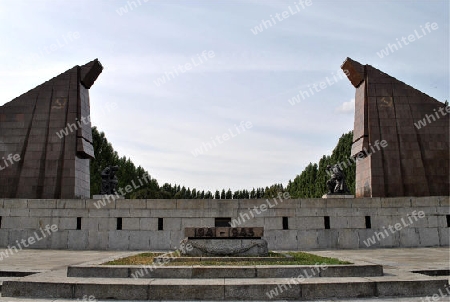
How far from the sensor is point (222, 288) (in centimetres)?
727

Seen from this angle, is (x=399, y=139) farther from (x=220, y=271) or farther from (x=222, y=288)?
(x=222, y=288)

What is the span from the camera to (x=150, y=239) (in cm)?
1708

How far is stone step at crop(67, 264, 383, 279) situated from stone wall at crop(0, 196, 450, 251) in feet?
28.0

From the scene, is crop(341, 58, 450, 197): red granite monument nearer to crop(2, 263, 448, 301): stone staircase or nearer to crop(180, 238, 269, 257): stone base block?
crop(180, 238, 269, 257): stone base block

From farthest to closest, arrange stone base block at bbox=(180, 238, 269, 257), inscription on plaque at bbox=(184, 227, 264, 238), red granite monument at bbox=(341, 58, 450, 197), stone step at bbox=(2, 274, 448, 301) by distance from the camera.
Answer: red granite monument at bbox=(341, 58, 450, 197) → inscription on plaque at bbox=(184, 227, 264, 238) → stone base block at bbox=(180, 238, 269, 257) → stone step at bbox=(2, 274, 448, 301)

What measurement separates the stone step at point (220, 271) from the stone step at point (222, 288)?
57 cm

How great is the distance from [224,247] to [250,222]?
21.7 ft

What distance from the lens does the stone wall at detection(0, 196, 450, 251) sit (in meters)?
17.1

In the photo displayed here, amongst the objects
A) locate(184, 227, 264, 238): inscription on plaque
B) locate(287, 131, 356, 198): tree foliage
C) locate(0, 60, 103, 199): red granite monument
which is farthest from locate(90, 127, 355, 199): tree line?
locate(184, 227, 264, 238): inscription on plaque

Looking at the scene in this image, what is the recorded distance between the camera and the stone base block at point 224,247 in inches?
415

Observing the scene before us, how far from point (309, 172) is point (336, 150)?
1186cm

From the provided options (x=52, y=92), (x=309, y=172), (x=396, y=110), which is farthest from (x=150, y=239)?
(x=309, y=172)

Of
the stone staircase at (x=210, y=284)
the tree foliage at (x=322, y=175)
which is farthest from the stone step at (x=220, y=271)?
the tree foliage at (x=322, y=175)

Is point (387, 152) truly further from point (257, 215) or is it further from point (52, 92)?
point (52, 92)
